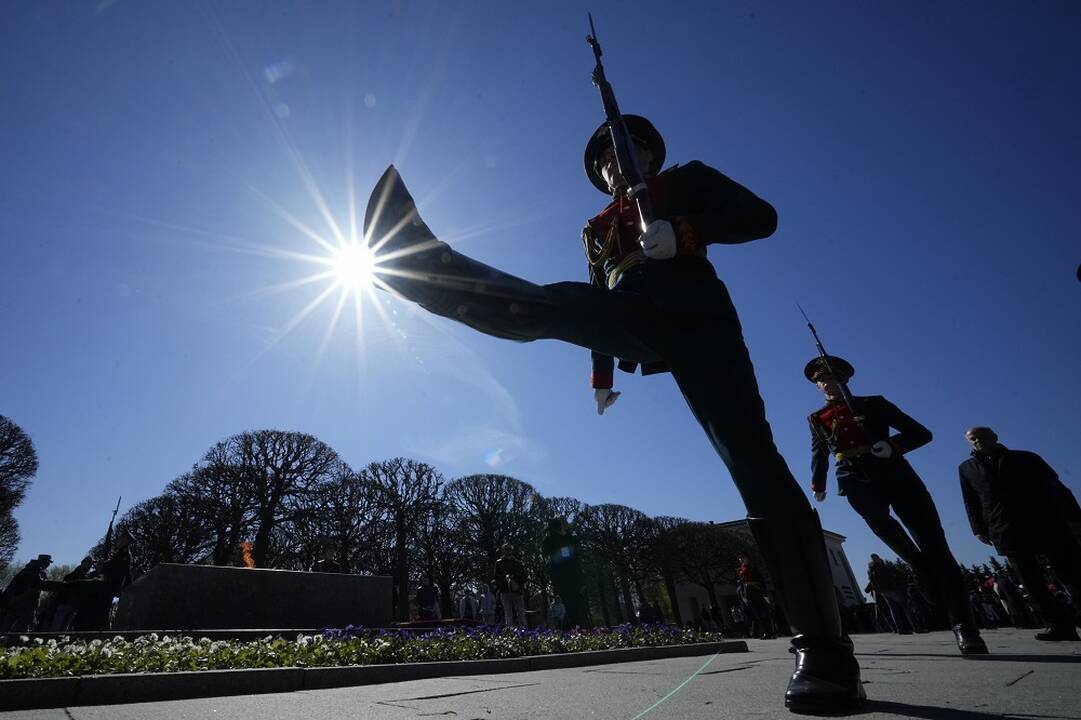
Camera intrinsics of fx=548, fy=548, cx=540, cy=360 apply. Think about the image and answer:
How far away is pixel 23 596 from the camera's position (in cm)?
1234

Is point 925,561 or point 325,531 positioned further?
point 325,531

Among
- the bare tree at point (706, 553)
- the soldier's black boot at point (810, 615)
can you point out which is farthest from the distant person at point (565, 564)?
the bare tree at point (706, 553)

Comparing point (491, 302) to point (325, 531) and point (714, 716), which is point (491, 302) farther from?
point (325, 531)

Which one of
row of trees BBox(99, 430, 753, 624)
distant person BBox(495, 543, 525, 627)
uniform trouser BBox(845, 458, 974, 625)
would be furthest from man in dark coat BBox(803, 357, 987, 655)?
row of trees BBox(99, 430, 753, 624)

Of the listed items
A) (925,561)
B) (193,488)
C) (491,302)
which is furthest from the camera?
(193,488)

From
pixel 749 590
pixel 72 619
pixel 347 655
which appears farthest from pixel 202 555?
pixel 347 655

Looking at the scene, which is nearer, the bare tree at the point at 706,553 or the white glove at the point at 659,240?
the white glove at the point at 659,240

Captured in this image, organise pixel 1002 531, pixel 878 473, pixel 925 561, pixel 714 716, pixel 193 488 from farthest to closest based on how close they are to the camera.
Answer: pixel 193 488 < pixel 1002 531 < pixel 878 473 < pixel 925 561 < pixel 714 716

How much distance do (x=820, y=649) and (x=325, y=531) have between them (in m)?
38.0

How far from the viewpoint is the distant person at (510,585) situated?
15.2 m

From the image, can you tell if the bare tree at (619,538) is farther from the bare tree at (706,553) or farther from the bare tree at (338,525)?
the bare tree at (338,525)

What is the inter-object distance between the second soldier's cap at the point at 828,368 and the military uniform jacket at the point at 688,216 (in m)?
3.53

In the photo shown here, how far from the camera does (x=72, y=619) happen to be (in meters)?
12.4

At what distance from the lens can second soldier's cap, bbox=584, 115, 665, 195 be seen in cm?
301
